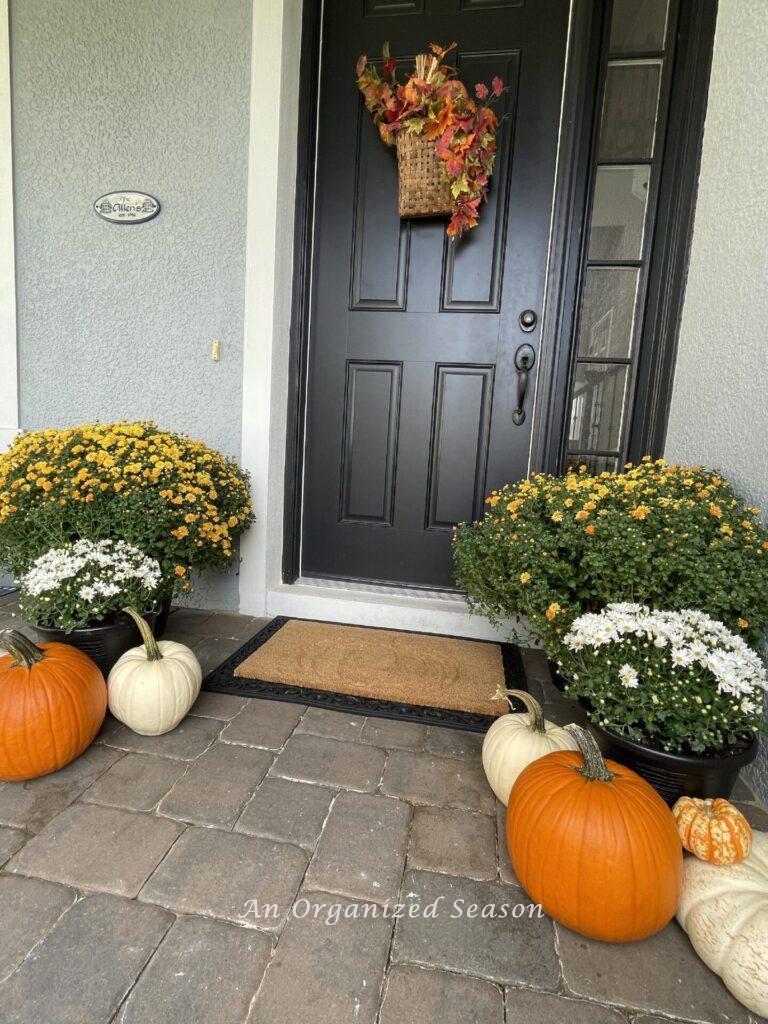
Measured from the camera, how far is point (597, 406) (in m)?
2.16

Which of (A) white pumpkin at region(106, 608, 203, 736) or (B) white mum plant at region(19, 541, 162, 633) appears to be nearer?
(A) white pumpkin at region(106, 608, 203, 736)

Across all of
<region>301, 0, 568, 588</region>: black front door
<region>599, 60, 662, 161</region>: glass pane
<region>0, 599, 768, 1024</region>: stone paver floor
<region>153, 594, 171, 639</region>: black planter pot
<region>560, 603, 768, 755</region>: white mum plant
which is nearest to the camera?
<region>0, 599, 768, 1024</region>: stone paver floor

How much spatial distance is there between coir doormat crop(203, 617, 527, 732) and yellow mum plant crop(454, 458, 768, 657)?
0.38 metres

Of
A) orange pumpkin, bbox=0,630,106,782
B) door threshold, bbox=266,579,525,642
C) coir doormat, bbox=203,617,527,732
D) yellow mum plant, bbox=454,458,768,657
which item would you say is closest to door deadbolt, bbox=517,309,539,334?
yellow mum plant, bbox=454,458,768,657

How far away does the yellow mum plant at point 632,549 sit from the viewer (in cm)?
122

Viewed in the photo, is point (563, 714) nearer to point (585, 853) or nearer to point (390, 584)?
point (585, 853)

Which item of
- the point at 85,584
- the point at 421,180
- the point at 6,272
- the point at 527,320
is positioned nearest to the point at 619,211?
the point at 527,320

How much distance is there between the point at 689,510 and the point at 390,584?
1389 mm

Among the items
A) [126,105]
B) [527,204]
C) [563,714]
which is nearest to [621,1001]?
[563,714]

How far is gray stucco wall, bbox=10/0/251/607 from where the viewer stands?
212cm

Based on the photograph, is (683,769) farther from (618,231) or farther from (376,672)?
(618,231)

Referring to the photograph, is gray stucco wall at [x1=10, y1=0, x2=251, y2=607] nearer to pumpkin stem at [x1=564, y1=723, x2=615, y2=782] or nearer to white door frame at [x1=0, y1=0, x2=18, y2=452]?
white door frame at [x1=0, y1=0, x2=18, y2=452]

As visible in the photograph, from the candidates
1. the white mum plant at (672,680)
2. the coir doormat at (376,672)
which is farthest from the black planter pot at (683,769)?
the coir doormat at (376,672)

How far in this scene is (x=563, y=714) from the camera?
64.9 inches
